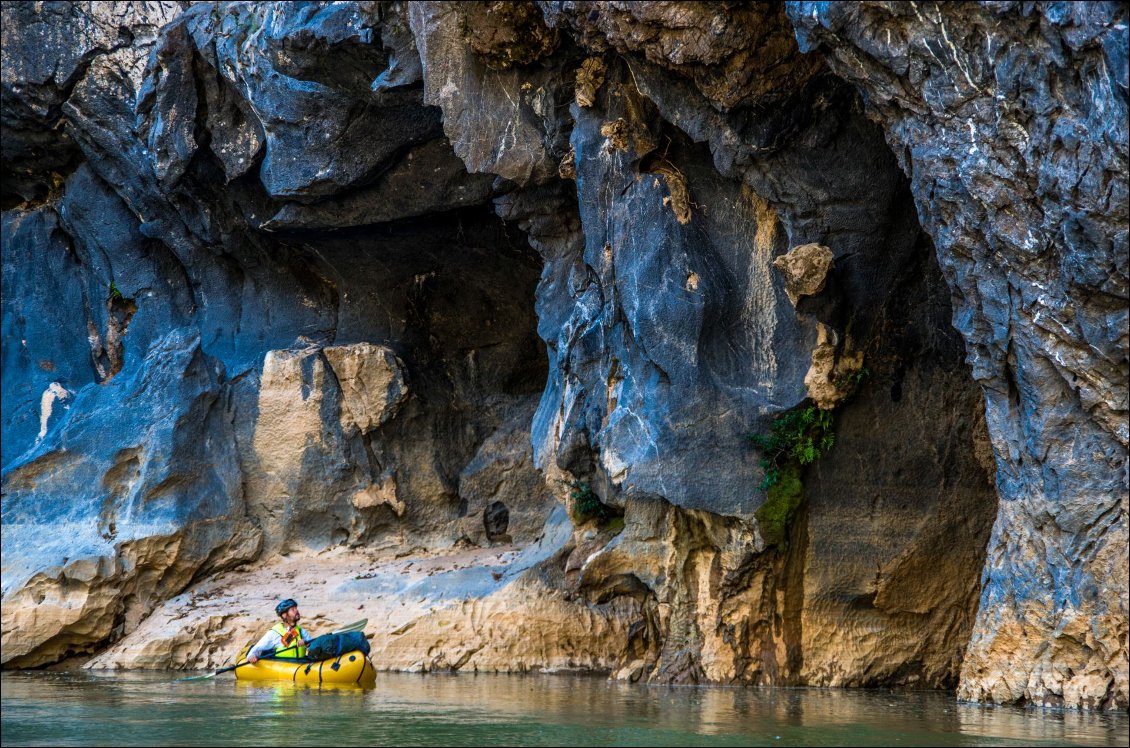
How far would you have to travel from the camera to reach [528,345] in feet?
70.2

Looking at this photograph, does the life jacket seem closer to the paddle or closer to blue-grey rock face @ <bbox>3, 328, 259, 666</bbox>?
the paddle

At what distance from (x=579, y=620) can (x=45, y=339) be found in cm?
1074

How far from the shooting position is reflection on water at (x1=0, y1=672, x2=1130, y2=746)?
32.0 ft

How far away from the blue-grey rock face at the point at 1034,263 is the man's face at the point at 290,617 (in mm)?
7464

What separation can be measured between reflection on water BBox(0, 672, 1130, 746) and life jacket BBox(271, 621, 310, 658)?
48cm

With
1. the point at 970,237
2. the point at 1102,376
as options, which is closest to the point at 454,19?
the point at 970,237

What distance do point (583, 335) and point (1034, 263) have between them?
6.21 m

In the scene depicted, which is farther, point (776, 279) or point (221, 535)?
point (221, 535)

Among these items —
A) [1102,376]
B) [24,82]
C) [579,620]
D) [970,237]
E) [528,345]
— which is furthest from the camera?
[528,345]

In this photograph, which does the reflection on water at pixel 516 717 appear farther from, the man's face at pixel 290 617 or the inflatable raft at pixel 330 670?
the man's face at pixel 290 617

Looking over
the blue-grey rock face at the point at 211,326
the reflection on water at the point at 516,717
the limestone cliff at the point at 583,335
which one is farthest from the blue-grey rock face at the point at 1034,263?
the blue-grey rock face at the point at 211,326

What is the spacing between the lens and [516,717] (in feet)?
36.9

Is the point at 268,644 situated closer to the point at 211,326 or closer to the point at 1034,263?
the point at 211,326

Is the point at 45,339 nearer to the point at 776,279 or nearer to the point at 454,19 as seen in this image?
the point at 454,19
